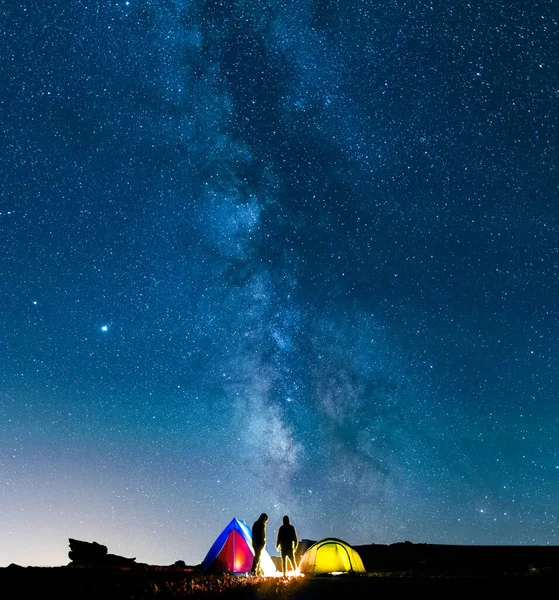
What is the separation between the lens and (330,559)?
1623 cm

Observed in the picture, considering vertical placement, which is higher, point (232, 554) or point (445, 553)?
point (445, 553)

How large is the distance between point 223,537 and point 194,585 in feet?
24.2

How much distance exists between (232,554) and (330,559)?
349 centimetres

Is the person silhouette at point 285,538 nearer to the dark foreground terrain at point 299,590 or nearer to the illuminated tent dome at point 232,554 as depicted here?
the dark foreground terrain at point 299,590

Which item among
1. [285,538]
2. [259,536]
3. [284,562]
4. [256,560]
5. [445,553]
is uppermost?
[445,553]

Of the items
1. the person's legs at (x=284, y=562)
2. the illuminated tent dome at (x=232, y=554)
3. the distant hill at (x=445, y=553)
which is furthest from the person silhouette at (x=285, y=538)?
the distant hill at (x=445, y=553)

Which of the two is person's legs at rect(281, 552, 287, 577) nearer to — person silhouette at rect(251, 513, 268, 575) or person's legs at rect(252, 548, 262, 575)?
person silhouette at rect(251, 513, 268, 575)

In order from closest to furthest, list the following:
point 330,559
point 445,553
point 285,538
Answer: point 285,538
point 330,559
point 445,553

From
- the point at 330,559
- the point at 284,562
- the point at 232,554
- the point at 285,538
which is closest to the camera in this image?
the point at 284,562

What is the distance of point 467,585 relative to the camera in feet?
34.9

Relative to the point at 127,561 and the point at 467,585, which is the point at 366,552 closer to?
the point at 127,561

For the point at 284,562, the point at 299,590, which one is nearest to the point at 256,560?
the point at 284,562

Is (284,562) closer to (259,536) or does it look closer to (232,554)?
(259,536)

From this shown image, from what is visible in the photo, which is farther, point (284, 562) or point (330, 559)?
point (330, 559)
